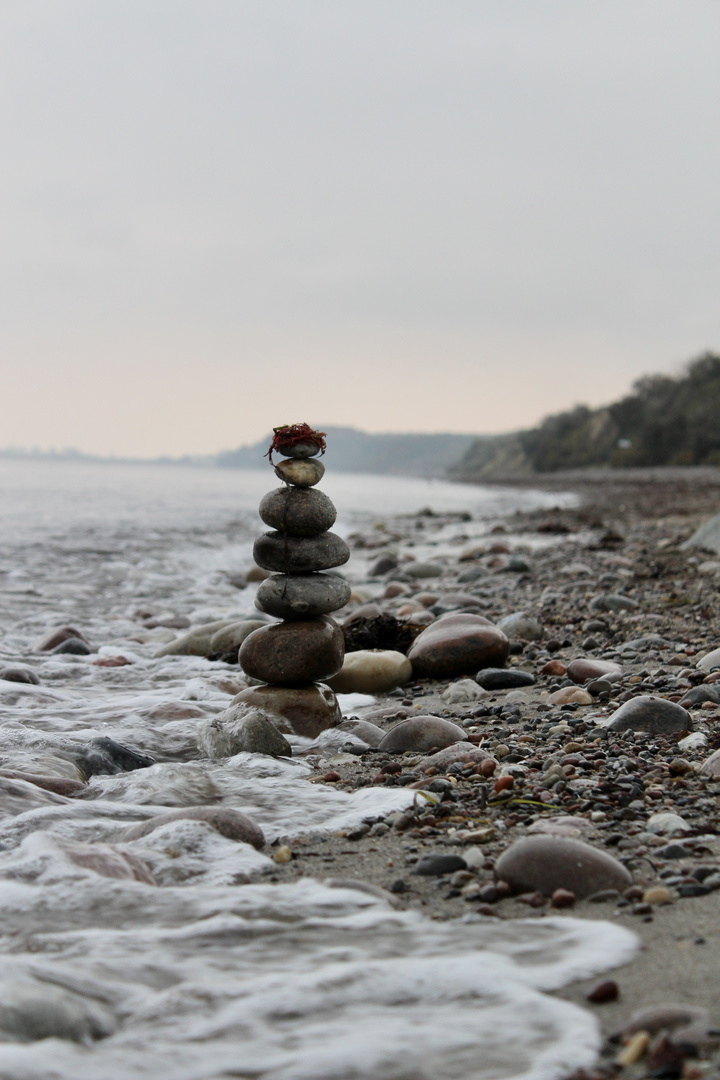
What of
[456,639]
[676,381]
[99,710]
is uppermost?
[676,381]

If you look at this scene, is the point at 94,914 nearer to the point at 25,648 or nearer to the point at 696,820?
the point at 696,820

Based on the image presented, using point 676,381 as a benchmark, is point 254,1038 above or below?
below

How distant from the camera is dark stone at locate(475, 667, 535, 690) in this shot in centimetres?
470

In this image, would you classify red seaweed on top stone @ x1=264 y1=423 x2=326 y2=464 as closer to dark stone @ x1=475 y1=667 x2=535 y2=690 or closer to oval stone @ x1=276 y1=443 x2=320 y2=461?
oval stone @ x1=276 y1=443 x2=320 y2=461

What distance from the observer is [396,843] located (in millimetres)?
2604

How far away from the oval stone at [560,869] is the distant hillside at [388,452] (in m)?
172

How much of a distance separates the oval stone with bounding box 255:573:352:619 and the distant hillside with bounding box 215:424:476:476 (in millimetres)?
169528

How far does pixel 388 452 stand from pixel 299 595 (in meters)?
182

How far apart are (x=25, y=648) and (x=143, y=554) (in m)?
7.31

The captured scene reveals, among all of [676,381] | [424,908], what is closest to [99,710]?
[424,908]

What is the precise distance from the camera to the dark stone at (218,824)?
259cm

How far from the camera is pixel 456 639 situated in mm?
5105

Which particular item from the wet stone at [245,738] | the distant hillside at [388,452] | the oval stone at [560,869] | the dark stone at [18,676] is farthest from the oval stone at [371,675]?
the distant hillside at [388,452]

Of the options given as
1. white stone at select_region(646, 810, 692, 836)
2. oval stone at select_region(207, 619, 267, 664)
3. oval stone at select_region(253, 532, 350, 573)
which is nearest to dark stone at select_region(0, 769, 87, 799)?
oval stone at select_region(253, 532, 350, 573)
